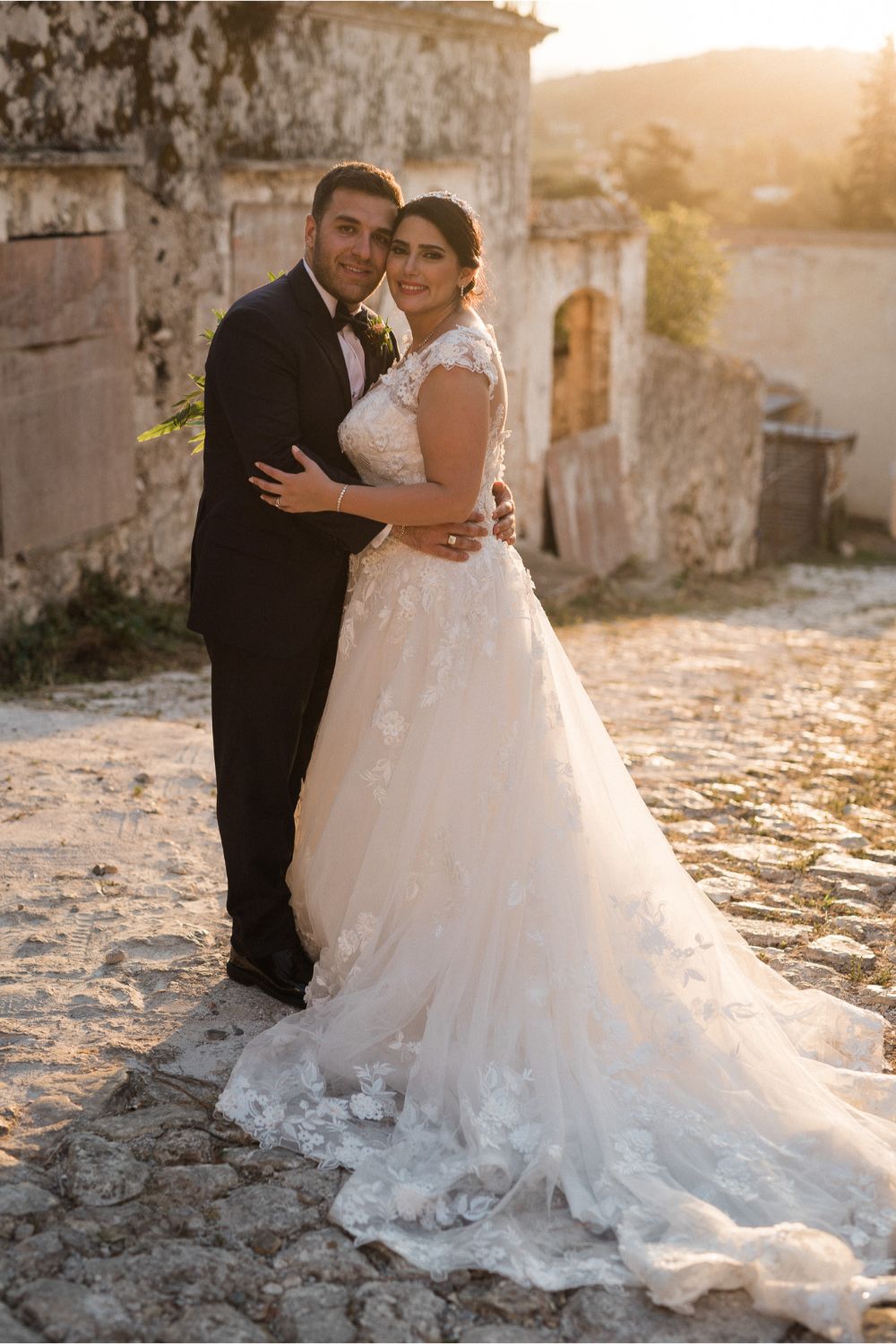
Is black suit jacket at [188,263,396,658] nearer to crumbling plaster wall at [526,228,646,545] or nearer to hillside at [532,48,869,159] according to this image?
crumbling plaster wall at [526,228,646,545]

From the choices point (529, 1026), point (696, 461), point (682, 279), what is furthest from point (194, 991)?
point (682, 279)

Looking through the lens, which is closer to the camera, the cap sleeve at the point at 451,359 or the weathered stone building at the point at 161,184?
the cap sleeve at the point at 451,359

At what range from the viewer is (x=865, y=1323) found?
256cm

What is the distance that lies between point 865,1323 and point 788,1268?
0.17 meters

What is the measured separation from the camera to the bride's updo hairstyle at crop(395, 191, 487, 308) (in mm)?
3367

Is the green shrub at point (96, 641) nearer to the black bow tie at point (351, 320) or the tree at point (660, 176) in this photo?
the black bow tie at point (351, 320)

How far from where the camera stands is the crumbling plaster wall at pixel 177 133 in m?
7.50

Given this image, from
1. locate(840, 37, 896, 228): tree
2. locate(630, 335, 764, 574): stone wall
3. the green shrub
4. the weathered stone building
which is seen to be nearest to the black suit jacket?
the green shrub

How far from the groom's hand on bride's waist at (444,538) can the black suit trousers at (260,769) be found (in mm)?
339

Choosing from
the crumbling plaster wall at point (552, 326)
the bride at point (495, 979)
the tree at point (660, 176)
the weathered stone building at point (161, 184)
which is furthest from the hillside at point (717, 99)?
the bride at point (495, 979)

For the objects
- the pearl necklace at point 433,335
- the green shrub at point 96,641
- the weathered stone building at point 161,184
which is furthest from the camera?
the green shrub at point 96,641

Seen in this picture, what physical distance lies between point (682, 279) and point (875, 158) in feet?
73.1

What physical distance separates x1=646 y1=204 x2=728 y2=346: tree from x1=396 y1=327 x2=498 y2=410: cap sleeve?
14.2m

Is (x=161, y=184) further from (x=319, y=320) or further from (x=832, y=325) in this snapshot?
(x=832, y=325)
